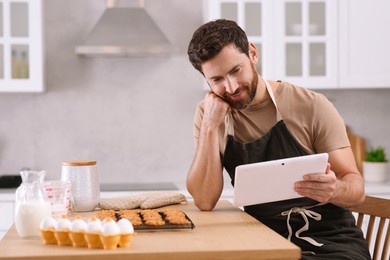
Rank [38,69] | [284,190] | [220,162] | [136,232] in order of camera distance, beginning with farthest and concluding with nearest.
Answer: [38,69], [220,162], [284,190], [136,232]

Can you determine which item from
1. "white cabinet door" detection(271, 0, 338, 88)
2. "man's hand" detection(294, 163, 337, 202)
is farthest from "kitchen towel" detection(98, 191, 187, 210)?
"white cabinet door" detection(271, 0, 338, 88)

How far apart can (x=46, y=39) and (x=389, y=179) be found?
99.8 inches

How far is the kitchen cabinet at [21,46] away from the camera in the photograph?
4.04 meters

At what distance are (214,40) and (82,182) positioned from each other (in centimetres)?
70

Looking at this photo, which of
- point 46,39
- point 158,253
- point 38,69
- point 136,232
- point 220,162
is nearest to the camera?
point 158,253

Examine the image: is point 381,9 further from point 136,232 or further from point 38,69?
point 136,232

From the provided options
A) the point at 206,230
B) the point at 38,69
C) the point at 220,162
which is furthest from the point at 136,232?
the point at 38,69

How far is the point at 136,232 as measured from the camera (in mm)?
1823

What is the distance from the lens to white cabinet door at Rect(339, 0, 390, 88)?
13.6 feet

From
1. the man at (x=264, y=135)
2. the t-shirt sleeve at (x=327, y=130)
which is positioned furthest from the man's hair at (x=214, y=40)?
the t-shirt sleeve at (x=327, y=130)

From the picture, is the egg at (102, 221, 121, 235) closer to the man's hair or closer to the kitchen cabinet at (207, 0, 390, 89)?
the man's hair

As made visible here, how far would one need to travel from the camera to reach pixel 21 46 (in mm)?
4059

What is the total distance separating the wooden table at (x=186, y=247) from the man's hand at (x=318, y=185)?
207 mm

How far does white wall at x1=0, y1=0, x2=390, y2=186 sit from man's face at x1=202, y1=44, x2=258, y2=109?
6.82ft
